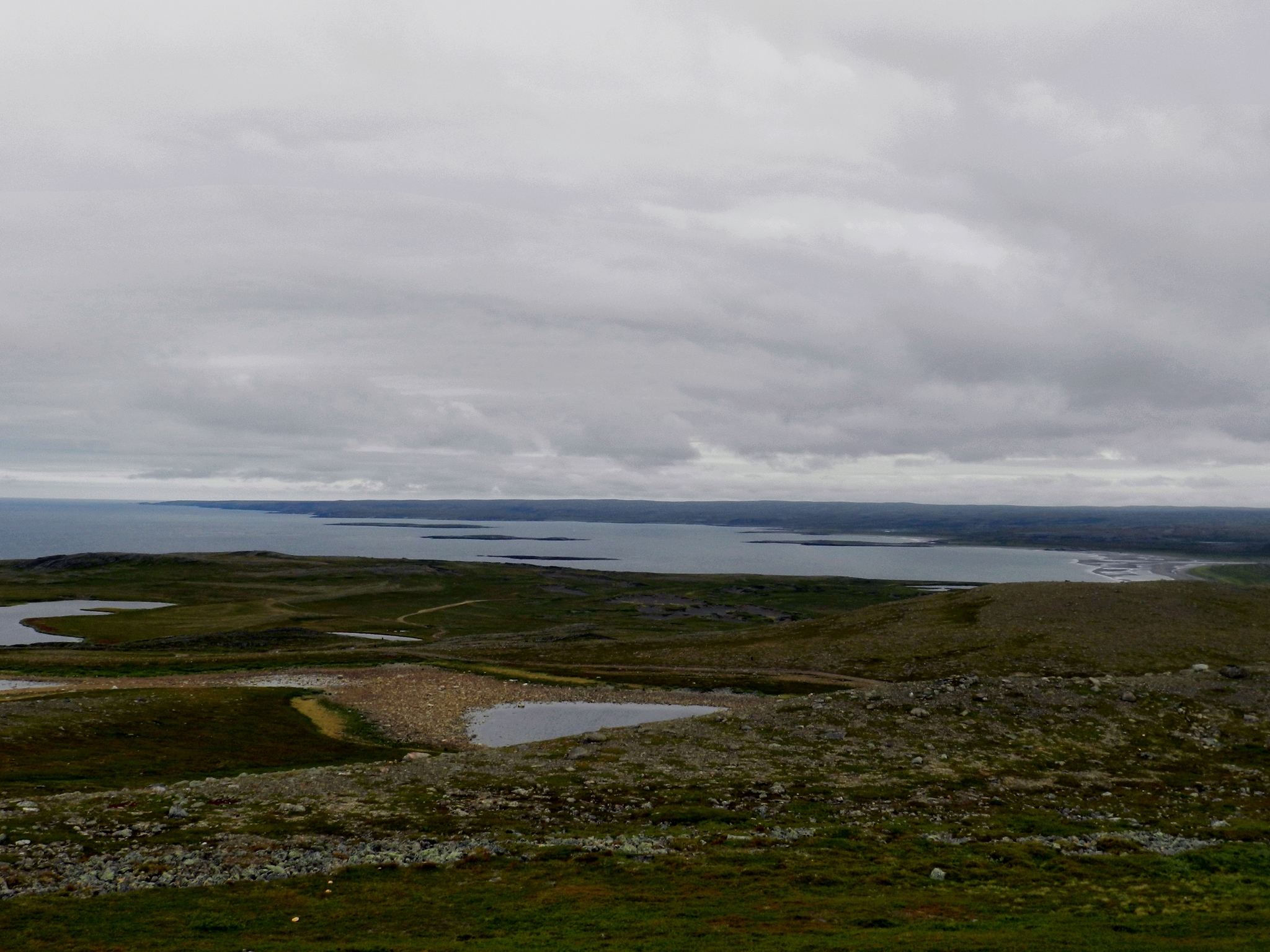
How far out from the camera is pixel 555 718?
182 ft

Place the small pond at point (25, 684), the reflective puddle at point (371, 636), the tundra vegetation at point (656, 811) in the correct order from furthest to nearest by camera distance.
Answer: the reflective puddle at point (371, 636) < the small pond at point (25, 684) < the tundra vegetation at point (656, 811)

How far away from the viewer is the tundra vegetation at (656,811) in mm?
19703

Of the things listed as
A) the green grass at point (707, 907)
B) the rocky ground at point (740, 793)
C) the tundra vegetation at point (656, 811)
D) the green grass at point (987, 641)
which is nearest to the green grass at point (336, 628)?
the green grass at point (987, 641)

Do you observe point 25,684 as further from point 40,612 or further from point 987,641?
point 40,612

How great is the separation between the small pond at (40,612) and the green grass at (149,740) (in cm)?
9162

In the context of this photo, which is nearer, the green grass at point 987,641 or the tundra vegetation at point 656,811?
the tundra vegetation at point 656,811

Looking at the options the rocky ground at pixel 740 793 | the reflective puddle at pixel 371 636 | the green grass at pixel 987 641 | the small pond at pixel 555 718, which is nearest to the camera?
the rocky ground at pixel 740 793

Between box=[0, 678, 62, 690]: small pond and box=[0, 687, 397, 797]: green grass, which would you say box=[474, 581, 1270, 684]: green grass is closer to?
box=[0, 687, 397, 797]: green grass

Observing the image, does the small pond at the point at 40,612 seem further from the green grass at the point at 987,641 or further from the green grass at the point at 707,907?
the green grass at the point at 707,907

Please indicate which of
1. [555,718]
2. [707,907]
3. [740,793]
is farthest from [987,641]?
[707,907]

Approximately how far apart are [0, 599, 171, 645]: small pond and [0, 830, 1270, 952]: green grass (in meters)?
127

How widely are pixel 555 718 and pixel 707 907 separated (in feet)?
117

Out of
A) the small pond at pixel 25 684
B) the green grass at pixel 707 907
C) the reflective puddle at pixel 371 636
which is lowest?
the reflective puddle at pixel 371 636

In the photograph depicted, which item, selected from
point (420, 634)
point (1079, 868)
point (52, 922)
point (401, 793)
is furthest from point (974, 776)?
point (420, 634)
